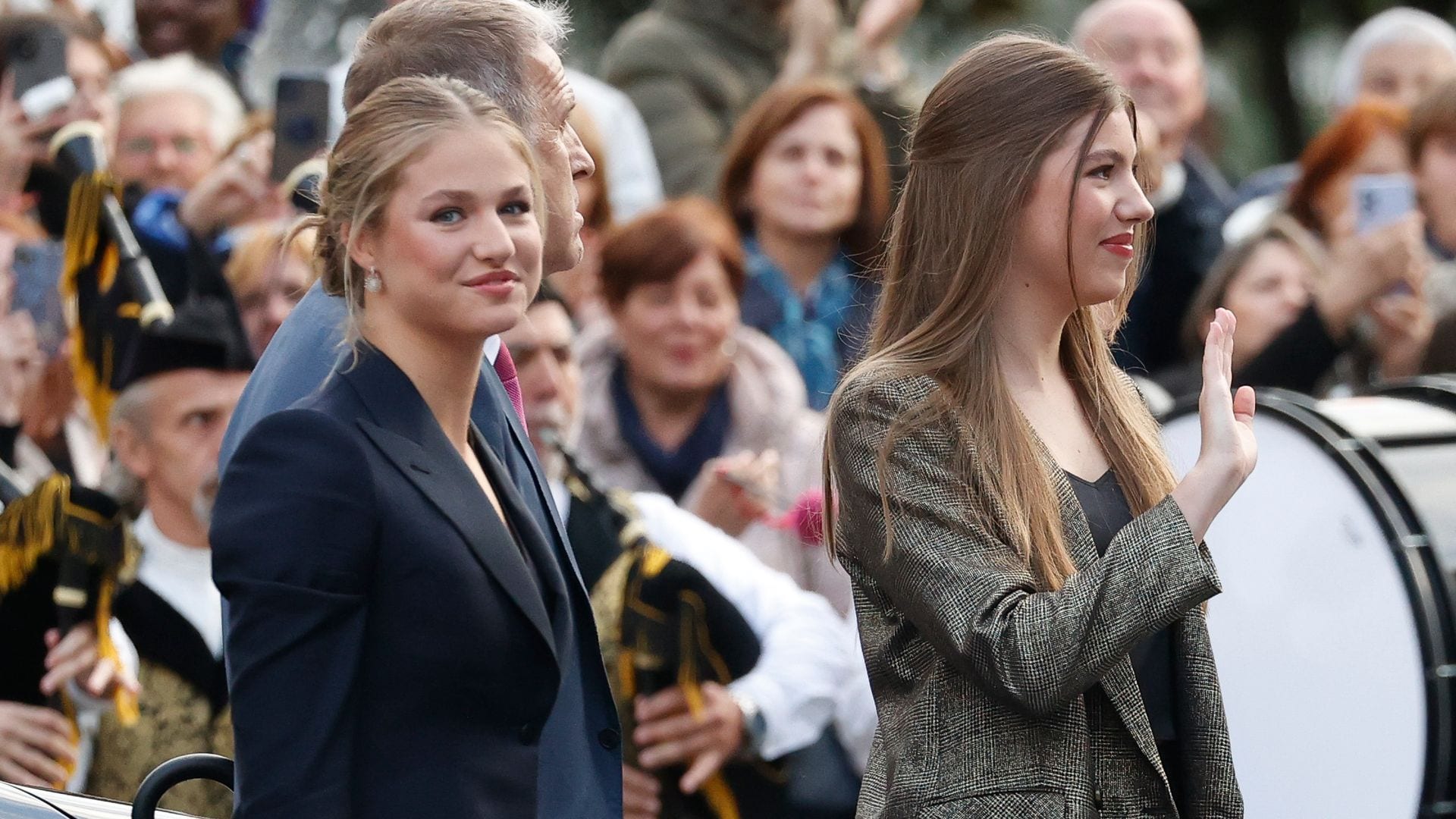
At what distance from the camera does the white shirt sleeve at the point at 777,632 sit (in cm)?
429

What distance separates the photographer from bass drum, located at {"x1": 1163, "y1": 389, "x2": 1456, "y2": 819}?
12.6 feet

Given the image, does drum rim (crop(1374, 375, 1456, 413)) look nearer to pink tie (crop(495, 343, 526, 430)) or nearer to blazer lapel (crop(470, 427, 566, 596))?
pink tie (crop(495, 343, 526, 430))

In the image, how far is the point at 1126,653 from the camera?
2.19 metres

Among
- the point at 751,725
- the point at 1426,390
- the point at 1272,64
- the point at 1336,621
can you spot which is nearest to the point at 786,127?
the point at 1426,390

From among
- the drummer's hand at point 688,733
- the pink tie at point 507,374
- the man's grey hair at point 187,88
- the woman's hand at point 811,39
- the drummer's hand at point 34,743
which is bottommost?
the drummer's hand at point 34,743

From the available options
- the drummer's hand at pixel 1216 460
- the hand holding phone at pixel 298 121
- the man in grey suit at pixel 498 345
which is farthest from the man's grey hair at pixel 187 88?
the drummer's hand at pixel 1216 460

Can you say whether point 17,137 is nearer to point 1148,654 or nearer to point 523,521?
point 523,521

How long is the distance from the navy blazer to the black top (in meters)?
0.65

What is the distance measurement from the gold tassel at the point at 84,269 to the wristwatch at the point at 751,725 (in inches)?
60.4

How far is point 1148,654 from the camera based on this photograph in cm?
239

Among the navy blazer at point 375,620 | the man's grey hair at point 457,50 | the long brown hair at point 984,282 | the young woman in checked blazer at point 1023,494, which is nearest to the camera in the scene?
the navy blazer at point 375,620

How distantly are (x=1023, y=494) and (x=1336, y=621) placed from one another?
1949 mm

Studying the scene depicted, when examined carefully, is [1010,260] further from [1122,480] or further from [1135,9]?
[1135,9]

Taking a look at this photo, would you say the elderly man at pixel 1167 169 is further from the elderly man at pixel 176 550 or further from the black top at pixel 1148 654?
the black top at pixel 1148 654
